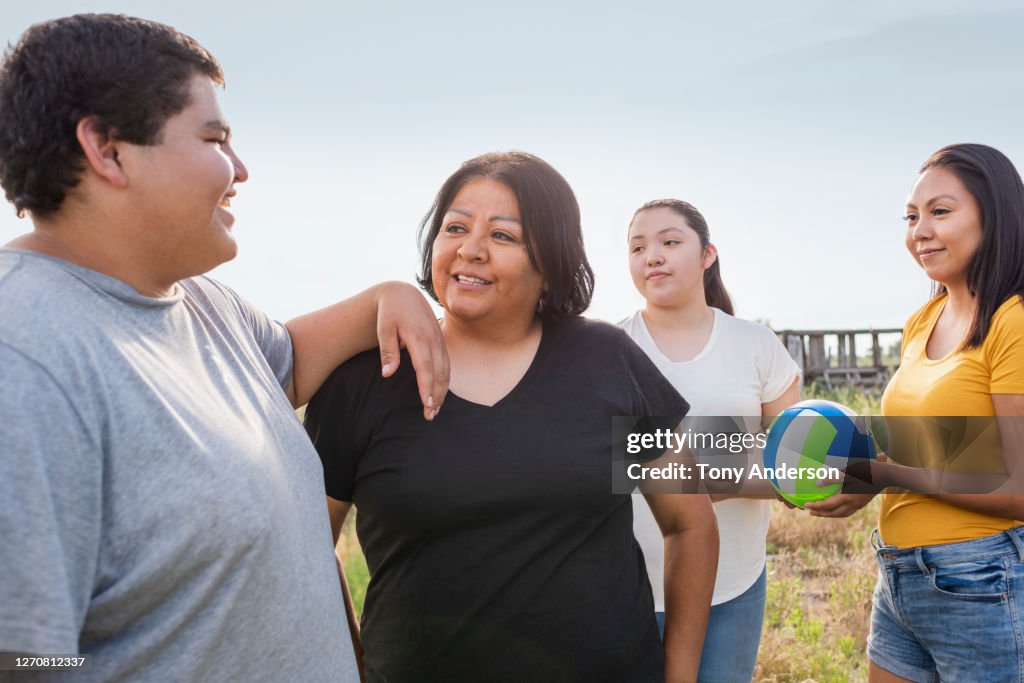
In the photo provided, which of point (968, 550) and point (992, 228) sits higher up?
point (992, 228)

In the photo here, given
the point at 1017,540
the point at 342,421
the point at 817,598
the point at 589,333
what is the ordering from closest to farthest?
the point at 342,421 → the point at 589,333 → the point at 1017,540 → the point at 817,598

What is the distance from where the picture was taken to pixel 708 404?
315 centimetres

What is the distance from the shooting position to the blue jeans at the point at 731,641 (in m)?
2.95

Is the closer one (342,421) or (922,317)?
(342,421)

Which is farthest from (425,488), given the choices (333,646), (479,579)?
(333,646)

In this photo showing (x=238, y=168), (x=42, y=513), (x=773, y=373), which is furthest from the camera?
(x=773, y=373)

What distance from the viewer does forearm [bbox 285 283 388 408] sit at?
6.98 feet

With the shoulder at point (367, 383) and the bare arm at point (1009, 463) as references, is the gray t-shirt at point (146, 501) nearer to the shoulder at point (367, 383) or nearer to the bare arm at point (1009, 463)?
the shoulder at point (367, 383)

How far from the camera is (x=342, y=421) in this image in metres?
2.14

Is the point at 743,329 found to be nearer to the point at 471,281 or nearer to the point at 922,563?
the point at 922,563

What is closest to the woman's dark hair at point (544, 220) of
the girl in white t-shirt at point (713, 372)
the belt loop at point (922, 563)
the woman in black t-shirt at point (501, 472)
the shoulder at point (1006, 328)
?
the woman in black t-shirt at point (501, 472)

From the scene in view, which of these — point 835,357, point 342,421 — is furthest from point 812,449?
point 835,357

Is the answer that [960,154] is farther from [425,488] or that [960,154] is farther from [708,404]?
[425,488]

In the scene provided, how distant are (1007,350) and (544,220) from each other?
4.92ft
